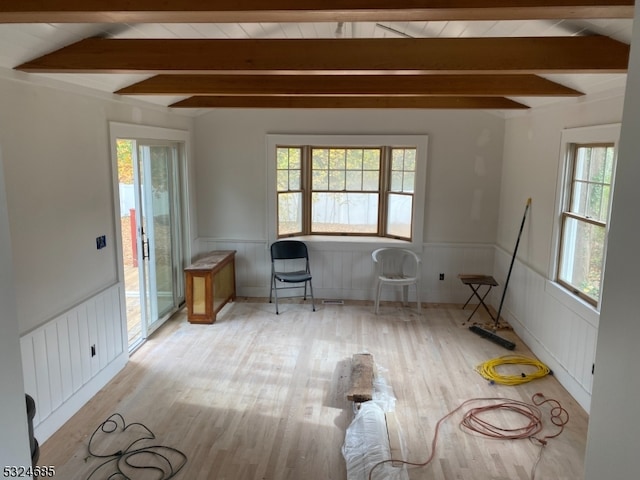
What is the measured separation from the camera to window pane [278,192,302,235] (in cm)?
646

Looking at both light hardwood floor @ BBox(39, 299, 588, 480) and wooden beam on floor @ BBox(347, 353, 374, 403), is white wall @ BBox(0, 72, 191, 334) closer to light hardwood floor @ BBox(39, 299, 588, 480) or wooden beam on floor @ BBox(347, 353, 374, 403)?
light hardwood floor @ BBox(39, 299, 588, 480)

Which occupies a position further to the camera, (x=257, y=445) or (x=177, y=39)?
(x=257, y=445)

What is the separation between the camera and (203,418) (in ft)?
11.7

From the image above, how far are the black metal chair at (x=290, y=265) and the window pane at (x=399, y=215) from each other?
1.22m

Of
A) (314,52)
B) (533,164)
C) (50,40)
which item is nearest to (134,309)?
(50,40)

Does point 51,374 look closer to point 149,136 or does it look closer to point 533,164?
point 149,136

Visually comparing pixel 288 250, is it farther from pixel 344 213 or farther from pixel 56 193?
pixel 56 193

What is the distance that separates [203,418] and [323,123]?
3.91m

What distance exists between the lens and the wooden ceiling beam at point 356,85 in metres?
3.79

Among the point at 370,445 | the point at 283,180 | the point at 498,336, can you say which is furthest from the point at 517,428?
the point at 283,180

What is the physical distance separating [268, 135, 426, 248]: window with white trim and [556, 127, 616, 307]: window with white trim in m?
2.09

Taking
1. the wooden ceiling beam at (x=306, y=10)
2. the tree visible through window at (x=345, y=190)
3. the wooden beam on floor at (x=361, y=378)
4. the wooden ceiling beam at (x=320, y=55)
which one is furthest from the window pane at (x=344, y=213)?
the wooden ceiling beam at (x=306, y=10)

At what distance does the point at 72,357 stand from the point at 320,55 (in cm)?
280

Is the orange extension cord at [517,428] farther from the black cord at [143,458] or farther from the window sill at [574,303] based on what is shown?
the black cord at [143,458]
